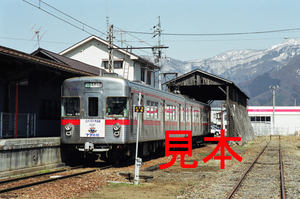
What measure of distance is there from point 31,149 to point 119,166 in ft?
11.9

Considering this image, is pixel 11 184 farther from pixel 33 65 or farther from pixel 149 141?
pixel 149 141

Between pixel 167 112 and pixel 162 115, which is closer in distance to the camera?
pixel 162 115

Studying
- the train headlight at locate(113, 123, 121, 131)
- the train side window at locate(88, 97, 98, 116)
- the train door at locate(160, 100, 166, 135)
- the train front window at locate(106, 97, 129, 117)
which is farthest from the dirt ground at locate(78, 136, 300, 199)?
the train door at locate(160, 100, 166, 135)

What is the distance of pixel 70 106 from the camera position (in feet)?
48.6

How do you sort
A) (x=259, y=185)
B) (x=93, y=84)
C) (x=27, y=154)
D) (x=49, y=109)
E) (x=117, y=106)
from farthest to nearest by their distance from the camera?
(x=49, y=109), (x=93, y=84), (x=117, y=106), (x=27, y=154), (x=259, y=185)

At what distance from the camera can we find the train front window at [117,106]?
566 inches

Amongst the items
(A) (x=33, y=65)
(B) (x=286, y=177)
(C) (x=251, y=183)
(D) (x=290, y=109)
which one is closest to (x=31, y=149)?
(A) (x=33, y=65)

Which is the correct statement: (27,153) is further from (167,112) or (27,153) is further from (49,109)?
(167,112)

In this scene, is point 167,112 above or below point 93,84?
below

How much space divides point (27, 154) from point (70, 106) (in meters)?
2.76

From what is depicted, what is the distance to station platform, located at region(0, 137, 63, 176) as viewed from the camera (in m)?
11.7

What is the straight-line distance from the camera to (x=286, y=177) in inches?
511

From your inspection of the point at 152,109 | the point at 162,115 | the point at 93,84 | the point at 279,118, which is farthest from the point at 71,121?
the point at 279,118

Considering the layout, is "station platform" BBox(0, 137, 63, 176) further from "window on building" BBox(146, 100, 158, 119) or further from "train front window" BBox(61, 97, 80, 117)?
"window on building" BBox(146, 100, 158, 119)
